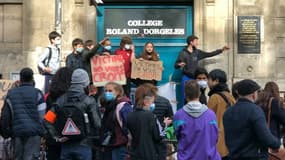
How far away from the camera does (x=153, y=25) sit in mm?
15961

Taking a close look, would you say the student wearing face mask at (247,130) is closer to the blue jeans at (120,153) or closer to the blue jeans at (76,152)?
the blue jeans at (76,152)

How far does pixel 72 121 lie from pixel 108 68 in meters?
4.99

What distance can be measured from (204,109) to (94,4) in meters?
8.25

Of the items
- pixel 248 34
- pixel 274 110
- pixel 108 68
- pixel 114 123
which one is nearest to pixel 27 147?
pixel 114 123

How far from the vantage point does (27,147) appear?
10.7m

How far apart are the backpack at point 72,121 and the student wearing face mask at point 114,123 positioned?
1157 mm

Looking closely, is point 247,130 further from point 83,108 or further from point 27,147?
point 27,147

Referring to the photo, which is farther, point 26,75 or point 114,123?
point 26,75

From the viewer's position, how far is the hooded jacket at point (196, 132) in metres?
7.93

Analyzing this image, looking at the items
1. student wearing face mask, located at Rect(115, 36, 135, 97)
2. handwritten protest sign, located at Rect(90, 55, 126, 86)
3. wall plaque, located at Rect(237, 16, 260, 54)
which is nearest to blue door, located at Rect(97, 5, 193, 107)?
wall plaque, located at Rect(237, 16, 260, 54)

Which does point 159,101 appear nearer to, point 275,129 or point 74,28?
point 275,129

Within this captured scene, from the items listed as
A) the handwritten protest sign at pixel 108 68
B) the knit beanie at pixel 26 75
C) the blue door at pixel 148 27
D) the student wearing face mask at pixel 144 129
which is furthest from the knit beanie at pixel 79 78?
the blue door at pixel 148 27

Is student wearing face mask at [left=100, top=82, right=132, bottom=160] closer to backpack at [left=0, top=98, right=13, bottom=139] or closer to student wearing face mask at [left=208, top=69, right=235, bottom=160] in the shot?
student wearing face mask at [left=208, top=69, right=235, bottom=160]

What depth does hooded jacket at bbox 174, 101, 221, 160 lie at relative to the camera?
7926 millimetres
